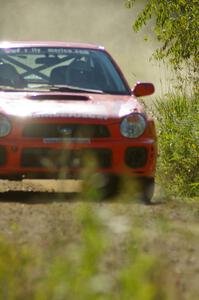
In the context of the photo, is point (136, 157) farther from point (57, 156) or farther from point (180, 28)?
point (180, 28)

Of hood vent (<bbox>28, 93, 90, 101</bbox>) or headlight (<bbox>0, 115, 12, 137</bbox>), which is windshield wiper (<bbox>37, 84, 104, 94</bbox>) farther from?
headlight (<bbox>0, 115, 12, 137</bbox>)

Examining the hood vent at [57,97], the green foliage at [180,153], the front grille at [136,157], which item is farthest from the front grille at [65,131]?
the green foliage at [180,153]

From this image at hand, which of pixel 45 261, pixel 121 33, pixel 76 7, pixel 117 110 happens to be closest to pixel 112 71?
pixel 117 110

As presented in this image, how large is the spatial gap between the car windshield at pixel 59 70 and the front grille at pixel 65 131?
1.21 metres

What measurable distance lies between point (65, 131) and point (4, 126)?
0.50 meters

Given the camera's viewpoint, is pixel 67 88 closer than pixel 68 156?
No

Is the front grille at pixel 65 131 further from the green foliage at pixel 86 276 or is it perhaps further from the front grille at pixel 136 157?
the green foliage at pixel 86 276

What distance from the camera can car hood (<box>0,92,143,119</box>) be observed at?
10.4 metres

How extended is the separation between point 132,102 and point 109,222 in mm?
6508

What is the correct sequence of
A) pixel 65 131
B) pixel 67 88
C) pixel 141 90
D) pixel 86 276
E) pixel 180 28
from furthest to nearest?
pixel 180 28, pixel 141 90, pixel 67 88, pixel 65 131, pixel 86 276

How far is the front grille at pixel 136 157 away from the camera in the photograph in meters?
10.5

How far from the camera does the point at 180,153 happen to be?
43.4ft

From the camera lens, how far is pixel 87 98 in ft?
36.3

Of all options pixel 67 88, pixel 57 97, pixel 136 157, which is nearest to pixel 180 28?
pixel 67 88
